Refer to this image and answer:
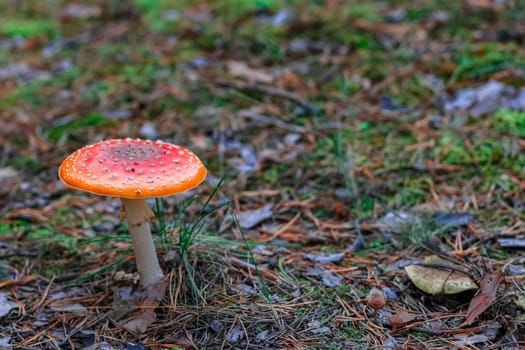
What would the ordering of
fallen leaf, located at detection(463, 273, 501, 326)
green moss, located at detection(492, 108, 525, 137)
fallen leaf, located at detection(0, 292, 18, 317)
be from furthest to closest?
1. green moss, located at detection(492, 108, 525, 137)
2. fallen leaf, located at detection(0, 292, 18, 317)
3. fallen leaf, located at detection(463, 273, 501, 326)

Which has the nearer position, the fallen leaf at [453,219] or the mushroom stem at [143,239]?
the mushroom stem at [143,239]

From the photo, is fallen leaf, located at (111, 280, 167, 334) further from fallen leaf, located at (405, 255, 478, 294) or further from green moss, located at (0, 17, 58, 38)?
green moss, located at (0, 17, 58, 38)

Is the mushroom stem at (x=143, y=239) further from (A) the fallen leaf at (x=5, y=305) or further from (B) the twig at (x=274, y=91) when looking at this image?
(B) the twig at (x=274, y=91)

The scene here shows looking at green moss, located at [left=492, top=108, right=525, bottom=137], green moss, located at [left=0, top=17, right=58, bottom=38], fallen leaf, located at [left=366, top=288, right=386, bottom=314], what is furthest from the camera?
green moss, located at [left=0, top=17, right=58, bottom=38]

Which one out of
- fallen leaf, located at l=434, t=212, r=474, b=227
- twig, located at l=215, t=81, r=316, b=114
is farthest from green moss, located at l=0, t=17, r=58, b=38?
fallen leaf, located at l=434, t=212, r=474, b=227

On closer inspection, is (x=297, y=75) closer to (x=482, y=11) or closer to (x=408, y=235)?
(x=482, y=11)

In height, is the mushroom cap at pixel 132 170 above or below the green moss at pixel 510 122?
above

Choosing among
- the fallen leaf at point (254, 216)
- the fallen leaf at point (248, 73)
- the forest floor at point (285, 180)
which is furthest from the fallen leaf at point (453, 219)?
the fallen leaf at point (248, 73)

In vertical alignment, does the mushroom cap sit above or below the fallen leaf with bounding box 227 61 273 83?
above
